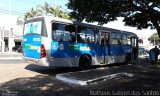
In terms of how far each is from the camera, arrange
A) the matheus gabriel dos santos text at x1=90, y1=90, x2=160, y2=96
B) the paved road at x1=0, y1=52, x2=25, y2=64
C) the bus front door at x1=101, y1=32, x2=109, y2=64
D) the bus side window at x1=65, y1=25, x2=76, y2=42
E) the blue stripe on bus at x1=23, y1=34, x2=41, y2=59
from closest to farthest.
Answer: the matheus gabriel dos santos text at x1=90, y1=90, x2=160, y2=96 < the blue stripe on bus at x1=23, y1=34, x2=41, y2=59 < the bus side window at x1=65, y1=25, x2=76, y2=42 < the bus front door at x1=101, y1=32, x2=109, y2=64 < the paved road at x1=0, y1=52, x2=25, y2=64

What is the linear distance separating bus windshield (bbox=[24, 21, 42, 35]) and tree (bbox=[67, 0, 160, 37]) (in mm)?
4299

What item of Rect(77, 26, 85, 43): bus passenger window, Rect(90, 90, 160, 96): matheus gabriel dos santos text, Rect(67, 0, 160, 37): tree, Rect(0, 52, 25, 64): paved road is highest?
Rect(67, 0, 160, 37): tree

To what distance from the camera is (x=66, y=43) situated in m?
15.5

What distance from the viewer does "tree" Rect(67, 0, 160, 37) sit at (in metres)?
18.8

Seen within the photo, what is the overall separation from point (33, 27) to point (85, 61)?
12.7ft

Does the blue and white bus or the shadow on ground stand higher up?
the blue and white bus

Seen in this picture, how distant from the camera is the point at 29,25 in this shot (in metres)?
15.8

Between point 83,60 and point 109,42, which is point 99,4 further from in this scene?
point 83,60

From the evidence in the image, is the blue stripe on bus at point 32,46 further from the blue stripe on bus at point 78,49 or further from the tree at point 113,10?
the tree at point 113,10

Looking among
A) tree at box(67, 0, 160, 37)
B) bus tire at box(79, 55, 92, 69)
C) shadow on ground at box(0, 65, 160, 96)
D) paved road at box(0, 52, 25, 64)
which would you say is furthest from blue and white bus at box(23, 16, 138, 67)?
paved road at box(0, 52, 25, 64)

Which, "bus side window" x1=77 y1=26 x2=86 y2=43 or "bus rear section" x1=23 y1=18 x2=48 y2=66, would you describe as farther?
"bus side window" x1=77 y1=26 x2=86 y2=43

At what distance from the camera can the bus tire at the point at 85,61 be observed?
661 inches

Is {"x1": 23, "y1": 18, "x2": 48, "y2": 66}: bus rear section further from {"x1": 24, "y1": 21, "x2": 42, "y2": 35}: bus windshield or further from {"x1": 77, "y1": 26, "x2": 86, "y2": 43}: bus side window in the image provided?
{"x1": 77, "y1": 26, "x2": 86, "y2": 43}: bus side window

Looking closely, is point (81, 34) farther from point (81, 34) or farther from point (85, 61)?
point (85, 61)
